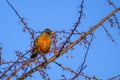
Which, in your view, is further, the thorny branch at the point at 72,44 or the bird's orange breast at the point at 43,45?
the bird's orange breast at the point at 43,45

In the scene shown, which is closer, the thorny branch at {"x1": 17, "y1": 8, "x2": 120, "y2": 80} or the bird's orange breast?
the thorny branch at {"x1": 17, "y1": 8, "x2": 120, "y2": 80}

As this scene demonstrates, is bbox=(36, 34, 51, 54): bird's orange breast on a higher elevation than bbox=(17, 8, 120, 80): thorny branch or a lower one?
higher

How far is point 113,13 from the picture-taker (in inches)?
115

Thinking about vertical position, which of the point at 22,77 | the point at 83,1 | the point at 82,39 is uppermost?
the point at 83,1

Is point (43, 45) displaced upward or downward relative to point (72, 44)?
upward

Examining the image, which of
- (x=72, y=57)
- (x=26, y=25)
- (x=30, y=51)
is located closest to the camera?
(x=26, y=25)

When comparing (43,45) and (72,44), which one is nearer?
(72,44)

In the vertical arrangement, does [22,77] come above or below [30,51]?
below

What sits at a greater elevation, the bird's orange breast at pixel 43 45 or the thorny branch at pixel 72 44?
the bird's orange breast at pixel 43 45

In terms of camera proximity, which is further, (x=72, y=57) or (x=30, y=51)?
(x=72, y=57)

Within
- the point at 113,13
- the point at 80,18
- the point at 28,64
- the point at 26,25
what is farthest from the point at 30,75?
the point at 113,13

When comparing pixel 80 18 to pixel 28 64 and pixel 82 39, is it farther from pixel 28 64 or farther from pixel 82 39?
pixel 28 64

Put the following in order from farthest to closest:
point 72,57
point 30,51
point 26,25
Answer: point 72,57 < point 30,51 < point 26,25

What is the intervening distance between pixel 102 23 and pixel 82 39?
27 centimetres
